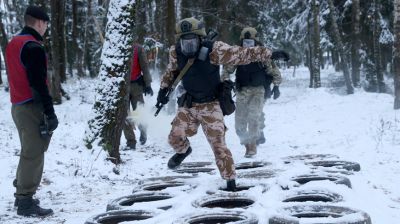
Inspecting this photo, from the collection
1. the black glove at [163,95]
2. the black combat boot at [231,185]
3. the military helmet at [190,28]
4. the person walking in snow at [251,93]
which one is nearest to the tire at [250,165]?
the person walking in snow at [251,93]

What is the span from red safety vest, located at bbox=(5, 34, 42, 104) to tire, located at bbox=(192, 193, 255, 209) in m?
2.28

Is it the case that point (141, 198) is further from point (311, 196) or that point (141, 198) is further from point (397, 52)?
point (397, 52)

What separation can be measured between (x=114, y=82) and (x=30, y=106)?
2.68 meters

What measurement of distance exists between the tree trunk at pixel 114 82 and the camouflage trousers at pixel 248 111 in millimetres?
2277

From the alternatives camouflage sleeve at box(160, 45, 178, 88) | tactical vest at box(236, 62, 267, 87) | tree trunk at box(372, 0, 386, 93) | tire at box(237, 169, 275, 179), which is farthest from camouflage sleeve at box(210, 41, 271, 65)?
tree trunk at box(372, 0, 386, 93)

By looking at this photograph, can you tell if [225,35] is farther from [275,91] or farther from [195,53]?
[195,53]

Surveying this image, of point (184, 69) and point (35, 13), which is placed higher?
point (35, 13)

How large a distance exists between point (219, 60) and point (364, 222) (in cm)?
261

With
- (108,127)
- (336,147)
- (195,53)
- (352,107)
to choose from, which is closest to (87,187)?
(108,127)

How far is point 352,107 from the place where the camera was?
15719mm

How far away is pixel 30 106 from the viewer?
531cm

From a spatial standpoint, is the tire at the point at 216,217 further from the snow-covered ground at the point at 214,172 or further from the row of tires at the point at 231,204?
the snow-covered ground at the point at 214,172

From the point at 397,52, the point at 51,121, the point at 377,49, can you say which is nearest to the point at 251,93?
the point at 51,121

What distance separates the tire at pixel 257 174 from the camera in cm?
644
